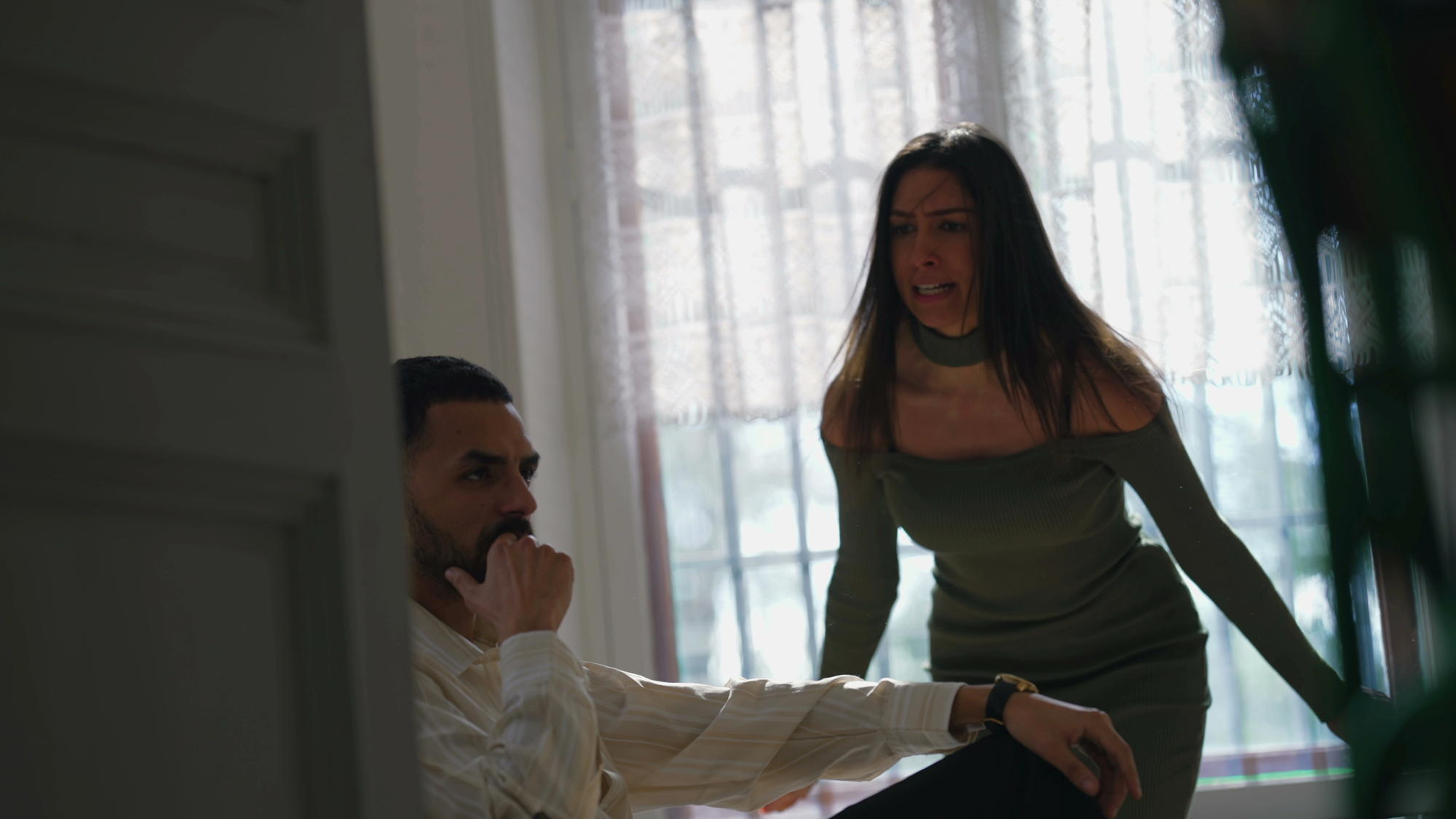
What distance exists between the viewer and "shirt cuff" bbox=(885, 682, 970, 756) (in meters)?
1.12

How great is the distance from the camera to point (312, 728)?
0.56 meters

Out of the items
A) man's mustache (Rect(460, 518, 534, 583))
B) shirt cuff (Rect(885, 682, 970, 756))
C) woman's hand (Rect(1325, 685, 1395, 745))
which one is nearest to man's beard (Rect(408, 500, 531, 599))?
man's mustache (Rect(460, 518, 534, 583))

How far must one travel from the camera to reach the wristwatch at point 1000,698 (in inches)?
43.5

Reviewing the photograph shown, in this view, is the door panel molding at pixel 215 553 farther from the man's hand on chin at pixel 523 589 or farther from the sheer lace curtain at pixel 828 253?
the sheer lace curtain at pixel 828 253

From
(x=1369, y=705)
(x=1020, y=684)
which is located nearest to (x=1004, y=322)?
(x=1020, y=684)

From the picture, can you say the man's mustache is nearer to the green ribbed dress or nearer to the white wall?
the green ribbed dress

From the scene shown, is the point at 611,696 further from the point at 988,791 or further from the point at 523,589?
the point at 988,791

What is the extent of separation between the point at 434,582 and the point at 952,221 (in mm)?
923

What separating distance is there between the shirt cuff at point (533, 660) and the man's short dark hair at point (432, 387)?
1.08 feet

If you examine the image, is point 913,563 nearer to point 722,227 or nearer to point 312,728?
point 722,227

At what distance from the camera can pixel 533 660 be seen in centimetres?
94

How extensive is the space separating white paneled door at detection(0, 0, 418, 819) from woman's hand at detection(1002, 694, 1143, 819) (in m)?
0.69

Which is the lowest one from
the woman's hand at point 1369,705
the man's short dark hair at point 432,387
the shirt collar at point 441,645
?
the shirt collar at point 441,645

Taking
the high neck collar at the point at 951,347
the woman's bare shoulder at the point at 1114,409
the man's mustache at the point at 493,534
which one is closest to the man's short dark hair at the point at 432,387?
the man's mustache at the point at 493,534
